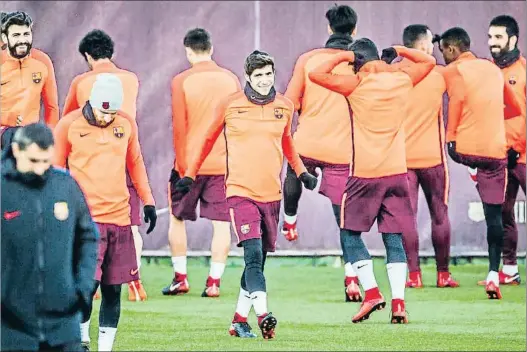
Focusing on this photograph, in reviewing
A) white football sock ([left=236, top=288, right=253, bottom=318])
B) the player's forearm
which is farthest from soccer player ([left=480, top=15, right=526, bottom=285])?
white football sock ([left=236, top=288, right=253, bottom=318])

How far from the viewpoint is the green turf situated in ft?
34.5

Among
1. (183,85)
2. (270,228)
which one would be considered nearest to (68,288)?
(270,228)

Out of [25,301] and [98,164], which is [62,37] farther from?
[25,301]

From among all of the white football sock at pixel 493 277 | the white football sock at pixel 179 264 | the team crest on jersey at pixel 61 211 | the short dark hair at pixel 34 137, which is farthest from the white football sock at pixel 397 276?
the short dark hair at pixel 34 137

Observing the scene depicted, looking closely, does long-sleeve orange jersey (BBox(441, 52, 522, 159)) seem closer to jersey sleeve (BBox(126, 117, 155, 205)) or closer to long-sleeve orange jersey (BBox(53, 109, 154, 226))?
jersey sleeve (BBox(126, 117, 155, 205))

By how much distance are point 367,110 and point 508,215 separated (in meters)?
3.77

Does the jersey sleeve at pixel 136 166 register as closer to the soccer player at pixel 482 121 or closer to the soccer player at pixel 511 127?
the soccer player at pixel 482 121

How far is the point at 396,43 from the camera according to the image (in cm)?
1639

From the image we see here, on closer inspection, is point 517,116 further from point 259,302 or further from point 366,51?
point 259,302

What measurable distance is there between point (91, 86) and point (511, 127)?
154 inches

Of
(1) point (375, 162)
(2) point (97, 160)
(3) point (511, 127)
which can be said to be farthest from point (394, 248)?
(3) point (511, 127)

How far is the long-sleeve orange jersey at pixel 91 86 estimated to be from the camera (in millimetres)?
12906

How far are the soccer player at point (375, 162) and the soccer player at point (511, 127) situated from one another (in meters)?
3.00

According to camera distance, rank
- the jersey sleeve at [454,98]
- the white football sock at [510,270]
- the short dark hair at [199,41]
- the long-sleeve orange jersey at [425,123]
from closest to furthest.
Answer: the jersey sleeve at [454,98]
the short dark hair at [199,41]
the long-sleeve orange jersey at [425,123]
the white football sock at [510,270]
